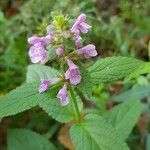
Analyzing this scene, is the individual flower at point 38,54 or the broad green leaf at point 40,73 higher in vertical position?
the individual flower at point 38,54

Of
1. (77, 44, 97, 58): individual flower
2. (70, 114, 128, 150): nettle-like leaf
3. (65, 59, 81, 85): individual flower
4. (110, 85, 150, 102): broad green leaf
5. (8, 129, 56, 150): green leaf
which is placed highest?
(77, 44, 97, 58): individual flower

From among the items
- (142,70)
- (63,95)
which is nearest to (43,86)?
(63,95)

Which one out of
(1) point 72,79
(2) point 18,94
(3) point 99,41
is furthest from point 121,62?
(3) point 99,41

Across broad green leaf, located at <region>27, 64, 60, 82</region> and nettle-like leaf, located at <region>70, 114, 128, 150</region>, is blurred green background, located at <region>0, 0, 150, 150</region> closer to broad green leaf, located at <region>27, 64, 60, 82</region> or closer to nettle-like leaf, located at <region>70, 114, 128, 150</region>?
broad green leaf, located at <region>27, 64, 60, 82</region>

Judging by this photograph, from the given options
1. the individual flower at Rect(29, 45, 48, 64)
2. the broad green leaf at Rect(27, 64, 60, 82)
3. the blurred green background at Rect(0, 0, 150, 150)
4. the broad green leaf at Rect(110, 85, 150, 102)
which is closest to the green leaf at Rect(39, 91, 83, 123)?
the broad green leaf at Rect(27, 64, 60, 82)

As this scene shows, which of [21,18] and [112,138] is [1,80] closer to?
[21,18]

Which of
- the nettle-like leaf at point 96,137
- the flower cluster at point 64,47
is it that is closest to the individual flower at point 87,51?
the flower cluster at point 64,47

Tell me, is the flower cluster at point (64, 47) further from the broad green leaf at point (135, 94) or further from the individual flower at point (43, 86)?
the broad green leaf at point (135, 94)
